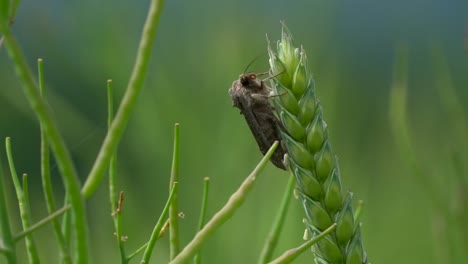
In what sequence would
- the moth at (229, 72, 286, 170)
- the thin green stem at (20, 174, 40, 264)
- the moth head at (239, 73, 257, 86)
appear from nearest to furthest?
the thin green stem at (20, 174, 40, 264)
the moth at (229, 72, 286, 170)
the moth head at (239, 73, 257, 86)

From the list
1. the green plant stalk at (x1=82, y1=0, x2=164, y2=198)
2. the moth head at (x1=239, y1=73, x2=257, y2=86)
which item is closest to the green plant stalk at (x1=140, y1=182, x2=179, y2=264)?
the green plant stalk at (x1=82, y1=0, x2=164, y2=198)

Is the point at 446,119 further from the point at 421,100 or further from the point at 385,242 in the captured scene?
the point at 385,242

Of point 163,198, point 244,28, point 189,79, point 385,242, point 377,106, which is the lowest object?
point 385,242

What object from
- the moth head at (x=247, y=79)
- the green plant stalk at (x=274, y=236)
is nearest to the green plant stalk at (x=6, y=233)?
the green plant stalk at (x=274, y=236)

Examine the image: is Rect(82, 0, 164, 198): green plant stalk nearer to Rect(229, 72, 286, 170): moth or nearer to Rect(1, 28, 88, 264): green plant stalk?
Rect(1, 28, 88, 264): green plant stalk

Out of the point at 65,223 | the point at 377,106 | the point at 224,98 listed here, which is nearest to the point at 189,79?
the point at 224,98

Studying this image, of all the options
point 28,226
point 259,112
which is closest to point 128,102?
point 28,226
